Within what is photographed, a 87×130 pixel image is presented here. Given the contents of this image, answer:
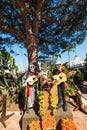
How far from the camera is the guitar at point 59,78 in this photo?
7066 mm

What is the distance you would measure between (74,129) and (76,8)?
8944 mm

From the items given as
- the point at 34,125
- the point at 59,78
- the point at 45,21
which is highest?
the point at 45,21

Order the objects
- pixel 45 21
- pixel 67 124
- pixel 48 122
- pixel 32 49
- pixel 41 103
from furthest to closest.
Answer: pixel 45 21, pixel 32 49, pixel 41 103, pixel 48 122, pixel 67 124

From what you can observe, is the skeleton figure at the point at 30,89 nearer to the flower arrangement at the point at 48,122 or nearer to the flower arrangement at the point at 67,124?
the flower arrangement at the point at 48,122

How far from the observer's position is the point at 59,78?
7.11 meters

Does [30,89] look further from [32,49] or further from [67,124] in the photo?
[32,49]

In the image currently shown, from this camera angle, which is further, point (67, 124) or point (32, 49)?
point (32, 49)

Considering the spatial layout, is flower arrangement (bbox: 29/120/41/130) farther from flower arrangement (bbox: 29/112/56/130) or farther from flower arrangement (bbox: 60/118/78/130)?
flower arrangement (bbox: 60/118/78/130)

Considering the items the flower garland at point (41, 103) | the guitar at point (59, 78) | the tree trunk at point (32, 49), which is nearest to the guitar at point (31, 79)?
the flower garland at point (41, 103)

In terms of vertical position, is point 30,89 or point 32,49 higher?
point 32,49

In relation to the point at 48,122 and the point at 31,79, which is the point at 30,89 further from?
the point at 48,122

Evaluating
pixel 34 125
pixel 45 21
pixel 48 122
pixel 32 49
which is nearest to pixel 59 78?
pixel 48 122

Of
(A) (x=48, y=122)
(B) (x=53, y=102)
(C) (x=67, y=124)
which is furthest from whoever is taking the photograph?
(B) (x=53, y=102)

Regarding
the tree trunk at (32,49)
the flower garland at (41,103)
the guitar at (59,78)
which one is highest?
the tree trunk at (32,49)
